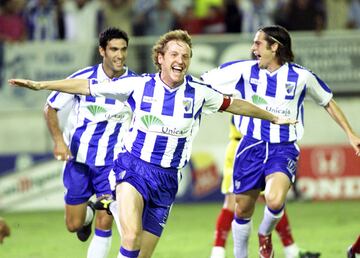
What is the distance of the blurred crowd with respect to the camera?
55.7 ft

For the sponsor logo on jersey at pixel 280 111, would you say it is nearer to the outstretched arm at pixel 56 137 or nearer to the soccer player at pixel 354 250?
the soccer player at pixel 354 250

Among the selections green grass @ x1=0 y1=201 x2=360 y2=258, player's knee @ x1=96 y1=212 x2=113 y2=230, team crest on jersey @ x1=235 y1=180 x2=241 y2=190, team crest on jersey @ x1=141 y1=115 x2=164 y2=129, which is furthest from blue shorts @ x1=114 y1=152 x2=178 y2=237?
green grass @ x1=0 y1=201 x2=360 y2=258

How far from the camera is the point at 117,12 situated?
668 inches

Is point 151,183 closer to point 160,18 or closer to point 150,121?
point 150,121

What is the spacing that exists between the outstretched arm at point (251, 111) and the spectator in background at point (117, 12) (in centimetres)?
829

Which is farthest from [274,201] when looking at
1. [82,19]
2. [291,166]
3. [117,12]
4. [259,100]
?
[82,19]

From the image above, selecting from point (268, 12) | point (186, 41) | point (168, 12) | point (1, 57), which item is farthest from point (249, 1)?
point (186, 41)

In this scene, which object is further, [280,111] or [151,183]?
[280,111]

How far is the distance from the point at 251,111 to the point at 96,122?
1.81 m

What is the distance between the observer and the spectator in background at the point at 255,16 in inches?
691

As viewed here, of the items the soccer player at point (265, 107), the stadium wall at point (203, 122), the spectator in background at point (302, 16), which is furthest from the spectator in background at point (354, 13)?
the soccer player at point (265, 107)

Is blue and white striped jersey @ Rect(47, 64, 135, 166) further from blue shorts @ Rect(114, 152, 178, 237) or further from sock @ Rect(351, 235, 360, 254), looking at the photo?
sock @ Rect(351, 235, 360, 254)

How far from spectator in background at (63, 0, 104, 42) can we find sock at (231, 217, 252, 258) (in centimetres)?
757

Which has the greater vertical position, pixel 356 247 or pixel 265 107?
pixel 265 107
